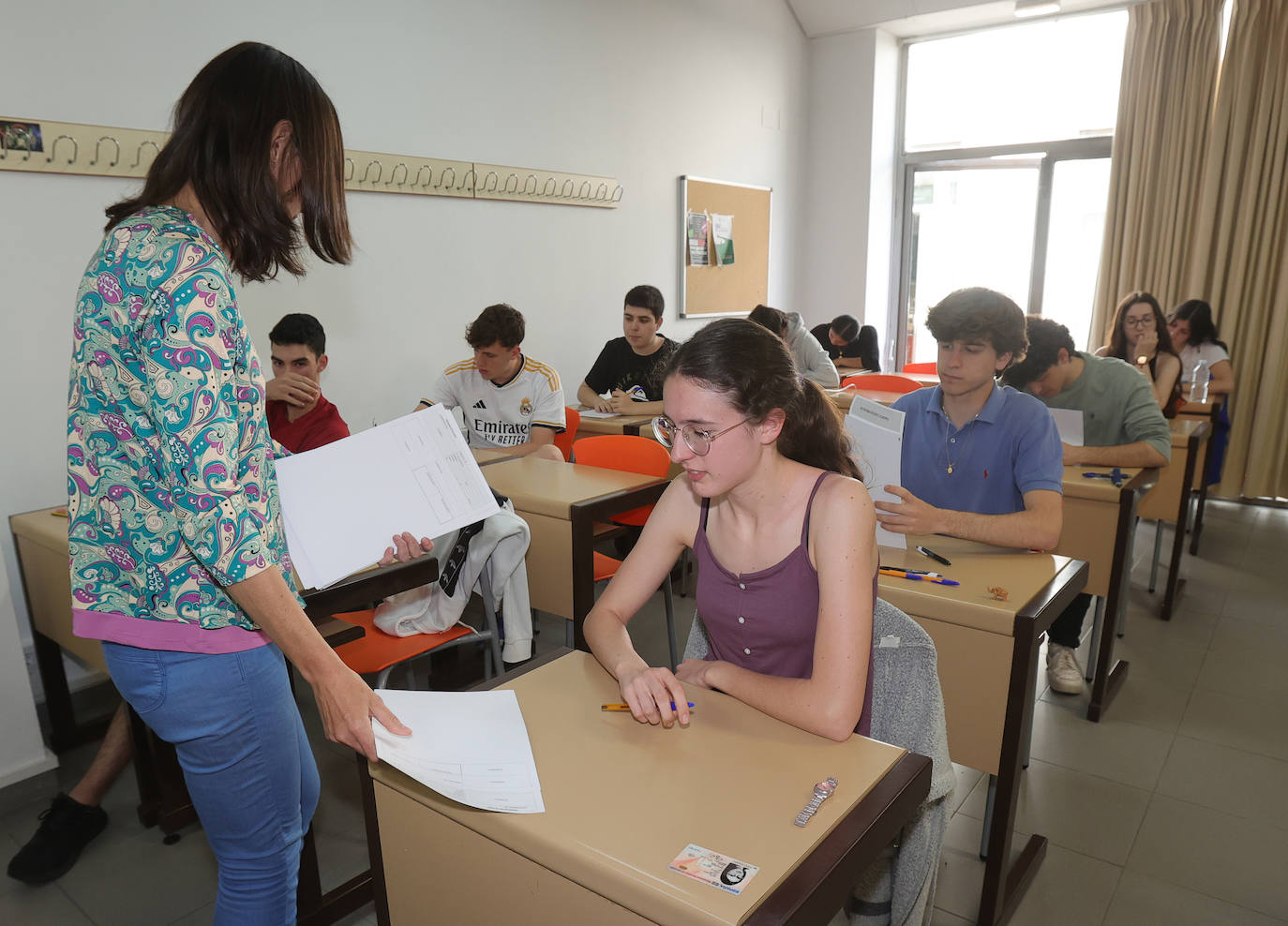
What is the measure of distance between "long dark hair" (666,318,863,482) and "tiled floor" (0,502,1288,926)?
1.19 metres

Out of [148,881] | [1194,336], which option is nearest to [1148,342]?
[1194,336]

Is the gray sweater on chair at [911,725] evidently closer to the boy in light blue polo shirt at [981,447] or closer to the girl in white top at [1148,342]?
the boy in light blue polo shirt at [981,447]

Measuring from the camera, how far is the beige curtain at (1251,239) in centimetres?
509

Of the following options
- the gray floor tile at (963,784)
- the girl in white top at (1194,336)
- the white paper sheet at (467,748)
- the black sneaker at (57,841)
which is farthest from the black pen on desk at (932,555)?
the girl in white top at (1194,336)

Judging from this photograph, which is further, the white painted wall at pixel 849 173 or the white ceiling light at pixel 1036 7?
the white painted wall at pixel 849 173

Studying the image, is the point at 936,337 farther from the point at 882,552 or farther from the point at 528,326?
the point at 528,326

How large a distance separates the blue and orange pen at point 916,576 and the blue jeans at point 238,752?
118 cm

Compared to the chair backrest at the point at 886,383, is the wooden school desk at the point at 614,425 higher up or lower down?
lower down

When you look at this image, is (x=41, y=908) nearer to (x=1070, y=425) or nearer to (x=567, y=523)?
(x=567, y=523)

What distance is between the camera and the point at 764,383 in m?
1.27

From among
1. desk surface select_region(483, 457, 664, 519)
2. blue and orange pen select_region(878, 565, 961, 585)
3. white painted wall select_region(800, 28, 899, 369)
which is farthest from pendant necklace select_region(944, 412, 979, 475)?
white painted wall select_region(800, 28, 899, 369)

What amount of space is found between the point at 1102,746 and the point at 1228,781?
0.32 meters

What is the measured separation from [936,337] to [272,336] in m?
2.03

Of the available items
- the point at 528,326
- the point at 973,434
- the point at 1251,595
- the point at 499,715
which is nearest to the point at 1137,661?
the point at 1251,595
